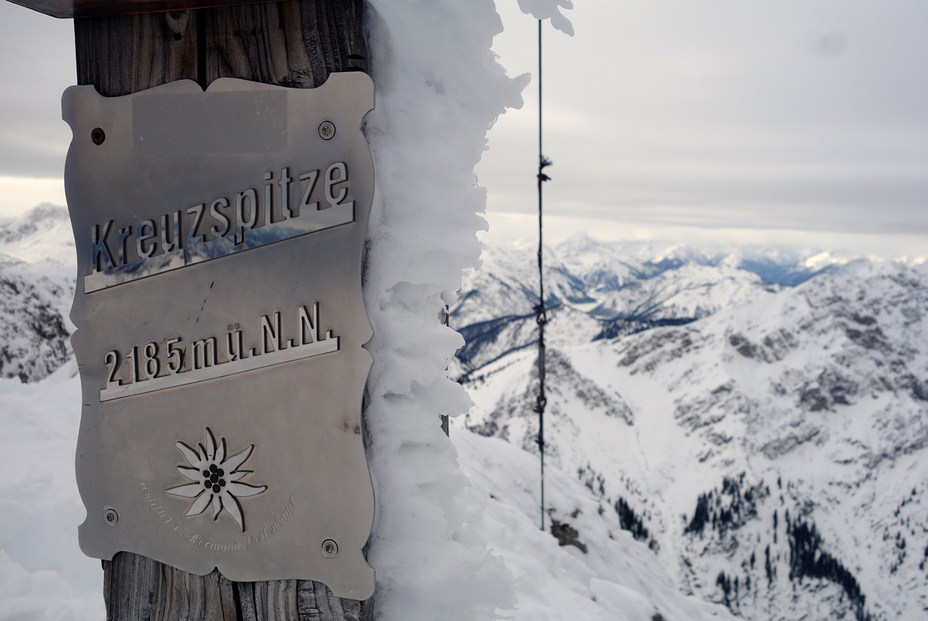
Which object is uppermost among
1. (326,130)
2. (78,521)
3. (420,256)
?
(326,130)

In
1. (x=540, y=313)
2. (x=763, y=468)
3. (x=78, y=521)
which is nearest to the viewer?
(x=78, y=521)

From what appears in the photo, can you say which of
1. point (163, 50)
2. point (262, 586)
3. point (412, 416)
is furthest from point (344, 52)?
point (262, 586)

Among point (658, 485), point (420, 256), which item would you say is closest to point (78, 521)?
point (420, 256)

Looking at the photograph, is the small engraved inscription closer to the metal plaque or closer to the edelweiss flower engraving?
the metal plaque

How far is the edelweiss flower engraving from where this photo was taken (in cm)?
199

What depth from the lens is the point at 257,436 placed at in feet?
6.48

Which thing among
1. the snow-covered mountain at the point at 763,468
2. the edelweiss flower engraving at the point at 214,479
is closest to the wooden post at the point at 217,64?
the edelweiss flower engraving at the point at 214,479

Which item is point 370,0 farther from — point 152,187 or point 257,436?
point 257,436

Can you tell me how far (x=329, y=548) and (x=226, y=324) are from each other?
77cm

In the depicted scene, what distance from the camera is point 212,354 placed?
1992mm

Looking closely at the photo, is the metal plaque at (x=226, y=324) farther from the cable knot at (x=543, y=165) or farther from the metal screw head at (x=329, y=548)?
the cable knot at (x=543, y=165)

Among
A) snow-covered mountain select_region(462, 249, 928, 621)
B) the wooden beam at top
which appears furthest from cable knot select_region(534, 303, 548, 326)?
snow-covered mountain select_region(462, 249, 928, 621)

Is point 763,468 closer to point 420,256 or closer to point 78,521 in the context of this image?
point 78,521

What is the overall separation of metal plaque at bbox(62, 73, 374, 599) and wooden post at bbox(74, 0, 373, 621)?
0.19 ft
